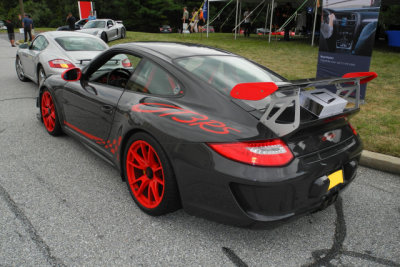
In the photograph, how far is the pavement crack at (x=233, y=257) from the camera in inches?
84.0

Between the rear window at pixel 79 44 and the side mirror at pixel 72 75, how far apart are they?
3.78m

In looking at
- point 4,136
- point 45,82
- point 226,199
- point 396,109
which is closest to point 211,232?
point 226,199

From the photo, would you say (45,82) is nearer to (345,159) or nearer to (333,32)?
(345,159)

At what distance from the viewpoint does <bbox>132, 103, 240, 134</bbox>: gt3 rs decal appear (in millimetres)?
2131

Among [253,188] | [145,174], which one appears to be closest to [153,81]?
[145,174]

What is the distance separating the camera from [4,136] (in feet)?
14.6

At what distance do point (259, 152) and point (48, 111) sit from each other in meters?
3.45

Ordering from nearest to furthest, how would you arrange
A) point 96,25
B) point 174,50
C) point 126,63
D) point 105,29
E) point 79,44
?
point 174,50
point 126,63
point 79,44
point 105,29
point 96,25

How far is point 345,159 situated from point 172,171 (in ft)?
4.08

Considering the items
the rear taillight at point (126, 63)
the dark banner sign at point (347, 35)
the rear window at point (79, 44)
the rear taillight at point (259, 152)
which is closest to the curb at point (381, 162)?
the rear taillight at point (259, 152)

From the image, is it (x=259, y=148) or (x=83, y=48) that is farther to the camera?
(x=83, y=48)

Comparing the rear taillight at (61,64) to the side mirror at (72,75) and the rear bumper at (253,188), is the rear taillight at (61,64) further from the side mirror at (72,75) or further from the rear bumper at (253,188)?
the rear bumper at (253,188)

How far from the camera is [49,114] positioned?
14.5ft

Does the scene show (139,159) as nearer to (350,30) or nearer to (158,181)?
(158,181)
